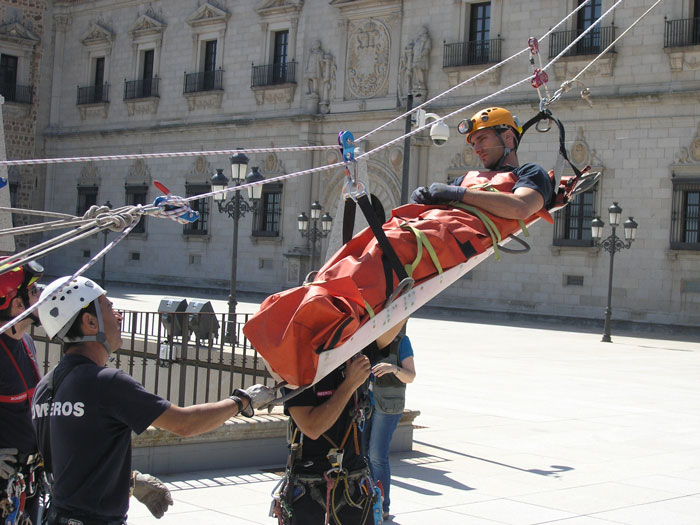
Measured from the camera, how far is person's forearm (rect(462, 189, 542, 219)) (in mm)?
4316

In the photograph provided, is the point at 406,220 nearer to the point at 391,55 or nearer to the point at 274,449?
the point at 274,449

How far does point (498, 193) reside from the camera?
14.3 ft

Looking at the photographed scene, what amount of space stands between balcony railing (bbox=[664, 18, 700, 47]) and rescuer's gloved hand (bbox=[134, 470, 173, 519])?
22742mm

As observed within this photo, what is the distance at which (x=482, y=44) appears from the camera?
27.6m

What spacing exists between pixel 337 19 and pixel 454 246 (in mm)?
28218

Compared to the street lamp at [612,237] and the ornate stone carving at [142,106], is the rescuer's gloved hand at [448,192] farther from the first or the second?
the ornate stone carving at [142,106]

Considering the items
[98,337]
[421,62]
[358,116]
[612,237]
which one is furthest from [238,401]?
[358,116]

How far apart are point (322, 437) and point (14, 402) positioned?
1421 millimetres

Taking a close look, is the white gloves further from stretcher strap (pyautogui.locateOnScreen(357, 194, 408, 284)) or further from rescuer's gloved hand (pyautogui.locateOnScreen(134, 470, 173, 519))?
stretcher strap (pyautogui.locateOnScreen(357, 194, 408, 284))

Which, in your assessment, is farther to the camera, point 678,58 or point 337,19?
point 337,19

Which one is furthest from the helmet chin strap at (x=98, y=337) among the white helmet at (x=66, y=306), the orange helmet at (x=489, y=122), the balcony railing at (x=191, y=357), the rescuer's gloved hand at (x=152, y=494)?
the balcony railing at (x=191, y=357)

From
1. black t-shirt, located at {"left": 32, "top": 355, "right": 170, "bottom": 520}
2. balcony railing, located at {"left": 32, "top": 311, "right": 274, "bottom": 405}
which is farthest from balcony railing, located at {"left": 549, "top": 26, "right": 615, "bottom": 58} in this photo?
black t-shirt, located at {"left": 32, "top": 355, "right": 170, "bottom": 520}

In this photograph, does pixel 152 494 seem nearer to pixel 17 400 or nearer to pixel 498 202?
pixel 17 400

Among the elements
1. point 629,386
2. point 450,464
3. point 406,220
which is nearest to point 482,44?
point 629,386
